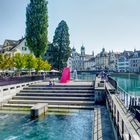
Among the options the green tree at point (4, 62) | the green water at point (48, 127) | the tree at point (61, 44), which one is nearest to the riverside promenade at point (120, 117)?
the green water at point (48, 127)

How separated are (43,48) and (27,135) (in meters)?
34.3

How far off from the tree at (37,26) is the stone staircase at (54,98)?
62.0 feet

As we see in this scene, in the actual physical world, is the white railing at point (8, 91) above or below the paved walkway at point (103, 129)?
above

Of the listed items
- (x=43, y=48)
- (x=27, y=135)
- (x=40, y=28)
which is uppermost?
(x=40, y=28)

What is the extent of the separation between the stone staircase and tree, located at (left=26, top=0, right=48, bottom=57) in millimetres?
18902

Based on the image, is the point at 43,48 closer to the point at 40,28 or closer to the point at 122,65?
the point at 40,28

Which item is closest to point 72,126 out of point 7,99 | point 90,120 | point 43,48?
point 90,120

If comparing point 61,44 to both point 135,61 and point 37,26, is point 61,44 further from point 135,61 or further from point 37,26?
point 135,61

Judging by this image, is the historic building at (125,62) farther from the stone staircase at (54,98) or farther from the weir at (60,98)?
the weir at (60,98)

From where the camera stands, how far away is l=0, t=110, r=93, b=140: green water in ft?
50.8

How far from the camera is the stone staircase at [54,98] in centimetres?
2406

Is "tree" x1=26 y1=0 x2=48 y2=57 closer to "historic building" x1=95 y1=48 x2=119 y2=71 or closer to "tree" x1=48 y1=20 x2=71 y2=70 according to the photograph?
"tree" x1=48 y1=20 x2=71 y2=70

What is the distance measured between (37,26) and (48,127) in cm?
3352

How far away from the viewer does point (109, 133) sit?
12.8 meters
